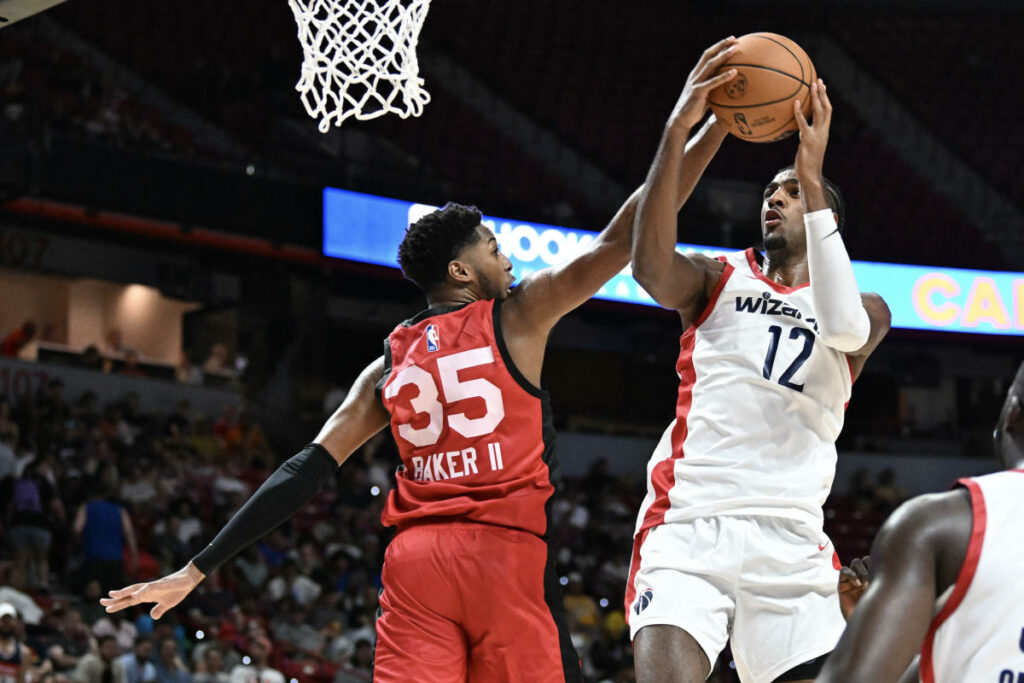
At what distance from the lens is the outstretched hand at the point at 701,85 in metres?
3.35

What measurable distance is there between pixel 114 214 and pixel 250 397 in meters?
3.36

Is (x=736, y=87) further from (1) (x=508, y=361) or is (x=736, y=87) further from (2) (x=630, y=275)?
(2) (x=630, y=275)

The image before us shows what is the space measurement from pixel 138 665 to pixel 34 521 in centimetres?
217

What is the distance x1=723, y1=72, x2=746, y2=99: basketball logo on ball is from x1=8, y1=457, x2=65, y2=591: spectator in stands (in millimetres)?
7944

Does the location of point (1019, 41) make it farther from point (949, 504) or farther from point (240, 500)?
point (949, 504)

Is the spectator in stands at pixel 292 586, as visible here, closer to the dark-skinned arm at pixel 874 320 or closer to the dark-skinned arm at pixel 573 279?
the dark-skinned arm at pixel 573 279

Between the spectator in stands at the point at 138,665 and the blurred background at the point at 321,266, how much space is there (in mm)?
15

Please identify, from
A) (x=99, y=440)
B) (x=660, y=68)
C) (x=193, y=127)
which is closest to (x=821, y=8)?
(x=660, y=68)

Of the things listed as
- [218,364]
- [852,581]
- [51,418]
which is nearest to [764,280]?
[852,581]

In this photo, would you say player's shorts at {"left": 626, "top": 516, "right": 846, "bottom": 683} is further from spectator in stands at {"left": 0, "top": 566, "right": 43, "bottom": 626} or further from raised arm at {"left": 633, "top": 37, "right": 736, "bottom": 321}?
spectator in stands at {"left": 0, "top": 566, "right": 43, "bottom": 626}

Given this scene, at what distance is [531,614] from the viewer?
3453 millimetres

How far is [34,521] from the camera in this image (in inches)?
397

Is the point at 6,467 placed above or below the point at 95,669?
above

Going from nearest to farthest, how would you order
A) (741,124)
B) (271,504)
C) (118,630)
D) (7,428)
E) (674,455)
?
(741,124) → (674,455) → (271,504) → (118,630) → (7,428)
